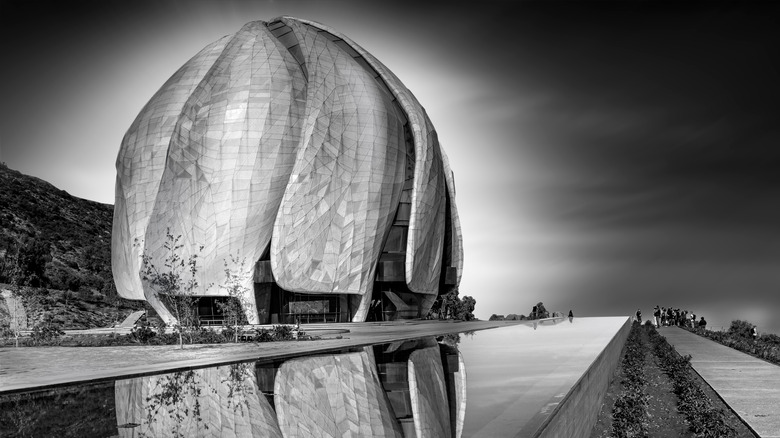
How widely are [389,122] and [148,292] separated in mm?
17424

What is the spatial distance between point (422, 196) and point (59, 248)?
4548cm

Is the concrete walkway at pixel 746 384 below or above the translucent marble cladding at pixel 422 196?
below

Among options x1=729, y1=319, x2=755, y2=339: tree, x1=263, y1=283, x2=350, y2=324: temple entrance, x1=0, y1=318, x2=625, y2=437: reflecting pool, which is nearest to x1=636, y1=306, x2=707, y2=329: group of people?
x1=729, y1=319, x2=755, y2=339: tree

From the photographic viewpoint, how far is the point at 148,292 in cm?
3878

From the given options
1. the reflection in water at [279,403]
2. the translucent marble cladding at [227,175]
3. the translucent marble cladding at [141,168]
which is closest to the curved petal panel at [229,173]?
the translucent marble cladding at [227,175]

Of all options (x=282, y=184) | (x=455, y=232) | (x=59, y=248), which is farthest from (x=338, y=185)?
(x=59, y=248)

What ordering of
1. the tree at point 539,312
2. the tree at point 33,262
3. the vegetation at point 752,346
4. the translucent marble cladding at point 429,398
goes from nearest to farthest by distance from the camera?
the translucent marble cladding at point 429,398, the vegetation at point 752,346, the tree at point 33,262, the tree at point 539,312

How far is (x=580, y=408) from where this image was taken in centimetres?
817

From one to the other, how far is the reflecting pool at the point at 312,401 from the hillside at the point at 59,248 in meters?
→ 23.2

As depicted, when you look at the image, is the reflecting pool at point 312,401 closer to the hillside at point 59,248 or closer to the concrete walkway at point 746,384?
the concrete walkway at point 746,384

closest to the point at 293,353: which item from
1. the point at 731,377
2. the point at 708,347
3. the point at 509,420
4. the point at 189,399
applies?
the point at 189,399

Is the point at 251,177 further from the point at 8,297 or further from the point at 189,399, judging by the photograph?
the point at 189,399

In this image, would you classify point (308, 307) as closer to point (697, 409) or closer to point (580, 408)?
point (697, 409)

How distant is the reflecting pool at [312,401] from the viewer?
6.93 m
